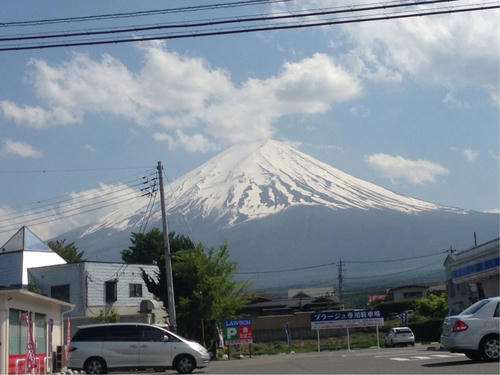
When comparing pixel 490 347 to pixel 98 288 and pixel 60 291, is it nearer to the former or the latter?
pixel 98 288

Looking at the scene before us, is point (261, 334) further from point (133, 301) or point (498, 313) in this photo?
point (498, 313)

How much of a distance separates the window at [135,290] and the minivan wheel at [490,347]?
106 feet

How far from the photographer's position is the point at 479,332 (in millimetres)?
15789

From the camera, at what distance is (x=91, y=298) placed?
1697 inches

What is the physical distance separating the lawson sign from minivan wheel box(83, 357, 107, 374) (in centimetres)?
2030

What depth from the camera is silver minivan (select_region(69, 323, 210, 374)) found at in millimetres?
20656

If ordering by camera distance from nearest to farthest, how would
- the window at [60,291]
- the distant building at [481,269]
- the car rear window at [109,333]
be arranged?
the car rear window at [109,333] < the distant building at [481,269] < the window at [60,291]

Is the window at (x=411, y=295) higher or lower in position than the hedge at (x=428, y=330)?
higher

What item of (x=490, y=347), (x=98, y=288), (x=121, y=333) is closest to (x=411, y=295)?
(x=98, y=288)

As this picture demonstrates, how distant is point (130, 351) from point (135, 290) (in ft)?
83.3

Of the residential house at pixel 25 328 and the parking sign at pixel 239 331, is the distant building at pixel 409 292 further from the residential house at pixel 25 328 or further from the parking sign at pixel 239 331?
the residential house at pixel 25 328

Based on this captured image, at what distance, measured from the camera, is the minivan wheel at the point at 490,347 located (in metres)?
15.7

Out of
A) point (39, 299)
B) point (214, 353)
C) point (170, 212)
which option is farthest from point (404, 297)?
point (170, 212)

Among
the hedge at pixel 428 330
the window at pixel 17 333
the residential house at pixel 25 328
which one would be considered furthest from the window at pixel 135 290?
the window at pixel 17 333
